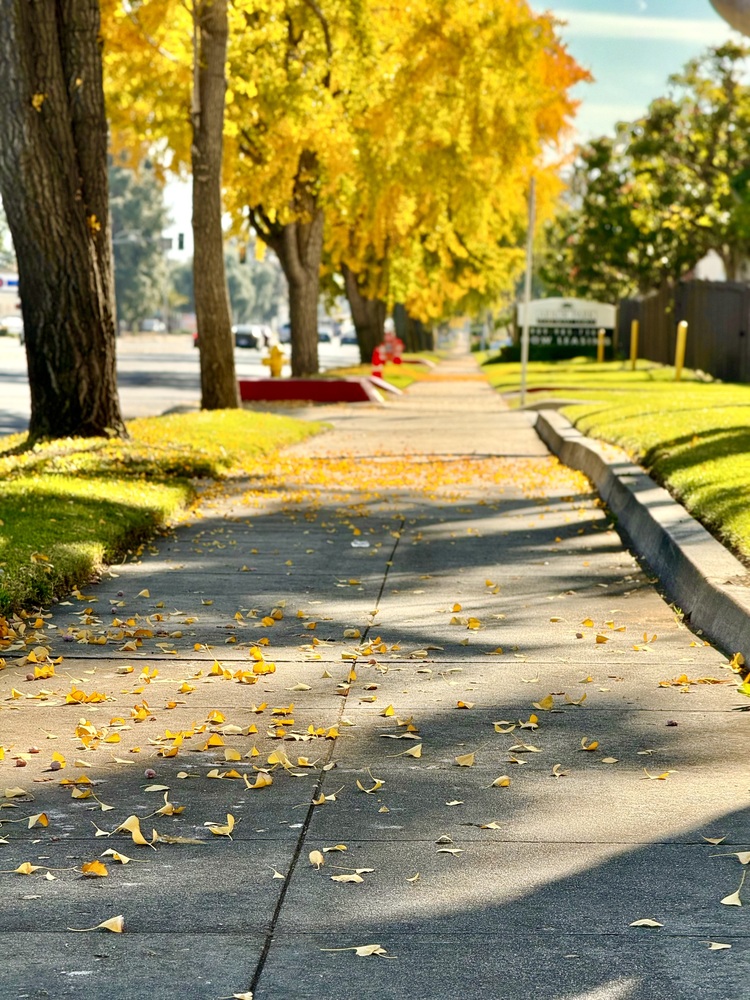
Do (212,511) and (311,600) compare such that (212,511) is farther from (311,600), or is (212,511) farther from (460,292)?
(460,292)

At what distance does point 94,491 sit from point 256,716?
6.19m

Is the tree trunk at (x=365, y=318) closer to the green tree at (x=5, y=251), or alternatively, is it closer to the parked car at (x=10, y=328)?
the parked car at (x=10, y=328)

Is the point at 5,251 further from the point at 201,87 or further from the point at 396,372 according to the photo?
the point at 201,87

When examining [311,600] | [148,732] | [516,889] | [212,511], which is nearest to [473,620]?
[311,600]

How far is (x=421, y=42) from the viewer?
2828cm

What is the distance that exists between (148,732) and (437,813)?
1.50 meters

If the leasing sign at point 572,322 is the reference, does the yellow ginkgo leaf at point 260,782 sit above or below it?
above

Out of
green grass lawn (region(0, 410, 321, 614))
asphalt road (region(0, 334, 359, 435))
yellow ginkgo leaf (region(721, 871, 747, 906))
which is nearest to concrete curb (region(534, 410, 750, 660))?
yellow ginkgo leaf (region(721, 871, 747, 906))

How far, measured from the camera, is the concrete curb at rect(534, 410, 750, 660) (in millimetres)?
7964

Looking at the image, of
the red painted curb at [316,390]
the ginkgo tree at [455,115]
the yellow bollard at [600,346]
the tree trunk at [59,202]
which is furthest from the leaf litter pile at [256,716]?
the yellow bollard at [600,346]

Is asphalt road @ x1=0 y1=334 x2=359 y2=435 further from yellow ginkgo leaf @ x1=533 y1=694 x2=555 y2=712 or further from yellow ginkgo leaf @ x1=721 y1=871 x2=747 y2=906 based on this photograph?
yellow ginkgo leaf @ x1=721 y1=871 x2=747 y2=906

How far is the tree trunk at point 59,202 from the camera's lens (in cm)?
1557

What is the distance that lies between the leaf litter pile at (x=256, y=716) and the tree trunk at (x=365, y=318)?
4045cm

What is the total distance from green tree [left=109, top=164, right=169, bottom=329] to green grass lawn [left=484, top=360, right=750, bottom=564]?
100451 mm
